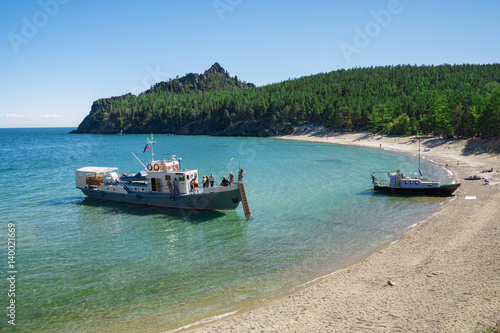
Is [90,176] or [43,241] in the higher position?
[90,176]

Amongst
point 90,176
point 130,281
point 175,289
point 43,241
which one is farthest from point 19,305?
point 90,176

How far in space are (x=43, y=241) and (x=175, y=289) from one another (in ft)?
42.7

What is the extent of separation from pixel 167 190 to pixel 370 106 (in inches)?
3992

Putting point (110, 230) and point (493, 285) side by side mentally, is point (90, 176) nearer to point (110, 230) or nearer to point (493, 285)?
point (110, 230)

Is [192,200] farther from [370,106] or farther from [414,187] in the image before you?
[370,106]

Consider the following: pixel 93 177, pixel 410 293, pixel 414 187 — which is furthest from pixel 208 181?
pixel 414 187

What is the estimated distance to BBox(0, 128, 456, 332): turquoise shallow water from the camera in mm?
14555

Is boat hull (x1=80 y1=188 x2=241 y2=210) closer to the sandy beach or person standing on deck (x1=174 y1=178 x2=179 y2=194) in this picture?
person standing on deck (x1=174 y1=178 x2=179 y2=194)

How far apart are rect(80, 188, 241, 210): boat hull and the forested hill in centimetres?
6237

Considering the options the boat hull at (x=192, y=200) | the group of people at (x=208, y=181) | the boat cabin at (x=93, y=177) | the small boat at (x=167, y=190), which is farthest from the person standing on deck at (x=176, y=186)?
the boat cabin at (x=93, y=177)

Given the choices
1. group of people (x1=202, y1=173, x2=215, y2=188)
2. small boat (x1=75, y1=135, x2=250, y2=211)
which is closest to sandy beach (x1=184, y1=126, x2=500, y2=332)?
small boat (x1=75, y1=135, x2=250, y2=211)

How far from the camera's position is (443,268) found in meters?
16.4

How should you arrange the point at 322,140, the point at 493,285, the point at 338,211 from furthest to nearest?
1. the point at 322,140
2. the point at 338,211
3. the point at 493,285

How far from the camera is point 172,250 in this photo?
2127cm
